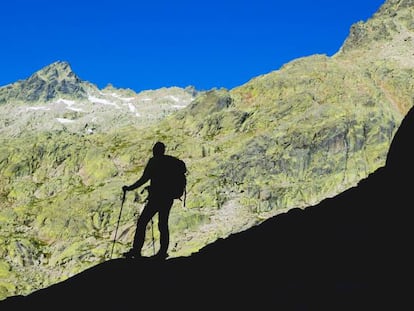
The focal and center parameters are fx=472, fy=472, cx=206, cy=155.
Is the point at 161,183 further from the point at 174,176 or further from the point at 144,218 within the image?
the point at 144,218

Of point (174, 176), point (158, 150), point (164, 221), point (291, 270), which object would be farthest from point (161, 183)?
point (291, 270)

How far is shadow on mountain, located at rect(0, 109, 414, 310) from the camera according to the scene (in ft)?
46.2

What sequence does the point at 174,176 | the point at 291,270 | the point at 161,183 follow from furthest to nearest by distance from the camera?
the point at 174,176, the point at 161,183, the point at 291,270

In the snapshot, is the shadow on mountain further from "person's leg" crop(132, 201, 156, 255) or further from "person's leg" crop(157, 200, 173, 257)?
"person's leg" crop(132, 201, 156, 255)

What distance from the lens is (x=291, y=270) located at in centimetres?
1694

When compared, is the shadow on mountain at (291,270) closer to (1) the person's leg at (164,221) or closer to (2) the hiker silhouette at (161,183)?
(1) the person's leg at (164,221)

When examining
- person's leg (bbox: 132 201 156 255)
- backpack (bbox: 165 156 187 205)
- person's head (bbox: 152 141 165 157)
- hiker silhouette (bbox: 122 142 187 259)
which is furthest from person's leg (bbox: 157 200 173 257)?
person's head (bbox: 152 141 165 157)

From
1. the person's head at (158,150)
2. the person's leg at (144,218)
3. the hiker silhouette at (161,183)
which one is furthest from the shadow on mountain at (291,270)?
the person's head at (158,150)

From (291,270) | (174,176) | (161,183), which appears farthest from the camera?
(174,176)

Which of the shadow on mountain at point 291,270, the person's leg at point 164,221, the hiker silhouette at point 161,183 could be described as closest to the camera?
the shadow on mountain at point 291,270

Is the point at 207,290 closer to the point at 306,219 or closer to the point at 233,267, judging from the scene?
the point at 233,267

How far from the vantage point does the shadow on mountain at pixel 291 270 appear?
1409cm

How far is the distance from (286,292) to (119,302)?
5.98 meters

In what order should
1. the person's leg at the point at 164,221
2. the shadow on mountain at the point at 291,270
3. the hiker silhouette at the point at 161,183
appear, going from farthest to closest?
the person's leg at the point at 164,221, the hiker silhouette at the point at 161,183, the shadow on mountain at the point at 291,270
